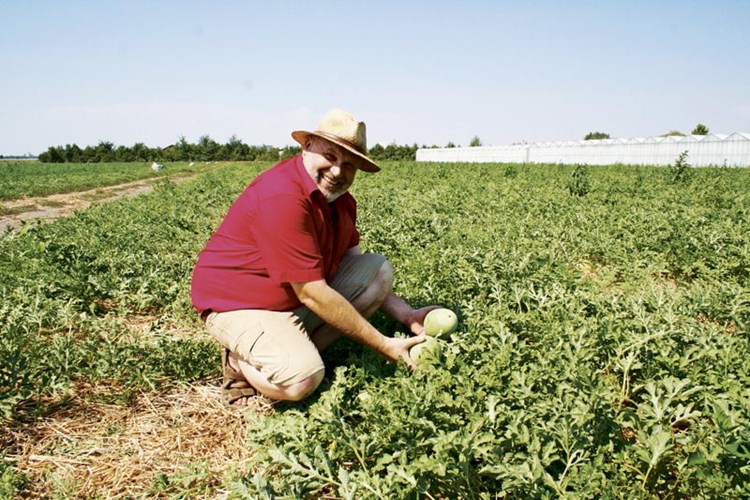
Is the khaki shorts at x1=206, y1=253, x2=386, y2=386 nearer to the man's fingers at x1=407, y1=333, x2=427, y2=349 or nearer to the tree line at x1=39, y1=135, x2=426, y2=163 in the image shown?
the man's fingers at x1=407, y1=333, x2=427, y2=349

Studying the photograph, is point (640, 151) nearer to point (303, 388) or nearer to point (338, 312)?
point (338, 312)

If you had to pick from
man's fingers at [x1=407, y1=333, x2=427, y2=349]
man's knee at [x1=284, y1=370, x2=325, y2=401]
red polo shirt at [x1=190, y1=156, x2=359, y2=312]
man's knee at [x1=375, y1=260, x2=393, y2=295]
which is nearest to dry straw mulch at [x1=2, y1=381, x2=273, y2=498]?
man's knee at [x1=284, y1=370, x2=325, y2=401]

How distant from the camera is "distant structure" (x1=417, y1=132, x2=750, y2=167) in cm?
2820

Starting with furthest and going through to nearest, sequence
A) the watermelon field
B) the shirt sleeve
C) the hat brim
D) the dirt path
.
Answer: the dirt path, the hat brim, the shirt sleeve, the watermelon field

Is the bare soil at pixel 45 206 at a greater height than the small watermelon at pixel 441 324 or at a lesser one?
greater

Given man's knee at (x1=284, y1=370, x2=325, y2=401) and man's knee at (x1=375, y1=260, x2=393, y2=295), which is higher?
man's knee at (x1=375, y1=260, x2=393, y2=295)

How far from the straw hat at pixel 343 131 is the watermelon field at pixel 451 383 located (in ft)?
4.29

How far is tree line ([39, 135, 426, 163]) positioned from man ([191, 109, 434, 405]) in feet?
232

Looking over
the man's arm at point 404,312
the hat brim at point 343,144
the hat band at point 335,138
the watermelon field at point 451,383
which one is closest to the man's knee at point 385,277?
the man's arm at point 404,312

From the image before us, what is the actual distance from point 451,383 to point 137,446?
1.82 metres

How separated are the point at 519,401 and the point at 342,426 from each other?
0.88 metres

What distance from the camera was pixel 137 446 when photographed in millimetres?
3160

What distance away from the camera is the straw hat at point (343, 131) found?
3252mm

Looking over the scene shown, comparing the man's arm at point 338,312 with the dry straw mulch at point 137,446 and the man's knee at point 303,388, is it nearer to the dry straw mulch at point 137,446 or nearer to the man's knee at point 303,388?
the man's knee at point 303,388
